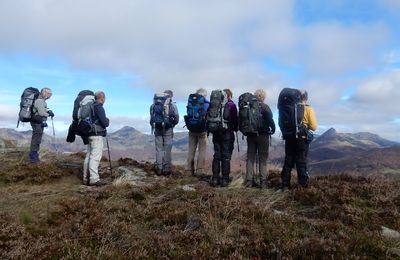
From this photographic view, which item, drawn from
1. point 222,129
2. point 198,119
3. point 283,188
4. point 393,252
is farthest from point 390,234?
point 198,119

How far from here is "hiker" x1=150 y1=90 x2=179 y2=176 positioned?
51.5 ft

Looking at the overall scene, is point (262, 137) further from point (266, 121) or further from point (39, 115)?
point (39, 115)

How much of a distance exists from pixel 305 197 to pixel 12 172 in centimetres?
1028

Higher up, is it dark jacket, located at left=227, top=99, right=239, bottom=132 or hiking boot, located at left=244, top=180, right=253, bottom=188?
dark jacket, located at left=227, top=99, right=239, bottom=132

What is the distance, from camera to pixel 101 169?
1719cm

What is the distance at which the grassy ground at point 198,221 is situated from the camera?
6980 millimetres

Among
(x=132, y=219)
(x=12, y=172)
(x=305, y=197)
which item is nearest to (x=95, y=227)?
(x=132, y=219)

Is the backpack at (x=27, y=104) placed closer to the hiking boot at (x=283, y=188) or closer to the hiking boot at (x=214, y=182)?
the hiking boot at (x=214, y=182)

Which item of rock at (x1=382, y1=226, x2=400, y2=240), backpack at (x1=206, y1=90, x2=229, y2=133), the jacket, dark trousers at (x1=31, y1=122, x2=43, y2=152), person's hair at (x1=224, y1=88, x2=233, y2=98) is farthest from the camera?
dark trousers at (x1=31, y1=122, x2=43, y2=152)

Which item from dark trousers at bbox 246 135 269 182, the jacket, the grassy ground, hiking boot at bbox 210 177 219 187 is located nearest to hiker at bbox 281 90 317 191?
the grassy ground

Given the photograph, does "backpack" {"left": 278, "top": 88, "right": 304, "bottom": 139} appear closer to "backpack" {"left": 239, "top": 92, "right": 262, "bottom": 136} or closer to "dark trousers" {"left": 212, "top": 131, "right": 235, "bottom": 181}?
"backpack" {"left": 239, "top": 92, "right": 262, "bottom": 136}

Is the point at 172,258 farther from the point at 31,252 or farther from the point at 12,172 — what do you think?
the point at 12,172

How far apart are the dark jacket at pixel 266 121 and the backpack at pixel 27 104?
29.0ft

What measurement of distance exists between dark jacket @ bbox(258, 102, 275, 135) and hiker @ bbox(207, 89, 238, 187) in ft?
3.57
